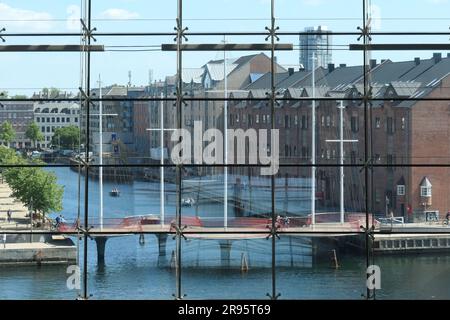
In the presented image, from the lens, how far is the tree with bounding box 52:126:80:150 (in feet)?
15.0

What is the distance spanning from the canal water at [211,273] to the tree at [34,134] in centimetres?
148

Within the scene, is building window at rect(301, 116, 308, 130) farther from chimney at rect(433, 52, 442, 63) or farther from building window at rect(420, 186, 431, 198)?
chimney at rect(433, 52, 442, 63)

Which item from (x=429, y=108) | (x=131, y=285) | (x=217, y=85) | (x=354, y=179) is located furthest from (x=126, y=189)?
(x=429, y=108)

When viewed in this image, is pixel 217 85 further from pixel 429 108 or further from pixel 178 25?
pixel 429 108

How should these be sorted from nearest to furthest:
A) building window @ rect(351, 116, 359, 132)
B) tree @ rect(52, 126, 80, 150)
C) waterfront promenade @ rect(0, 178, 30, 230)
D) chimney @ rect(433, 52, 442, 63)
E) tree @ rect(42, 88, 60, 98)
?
tree @ rect(42, 88, 60, 98), tree @ rect(52, 126, 80, 150), waterfront promenade @ rect(0, 178, 30, 230), building window @ rect(351, 116, 359, 132), chimney @ rect(433, 52, 442, 63)

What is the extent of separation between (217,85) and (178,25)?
7.48ft

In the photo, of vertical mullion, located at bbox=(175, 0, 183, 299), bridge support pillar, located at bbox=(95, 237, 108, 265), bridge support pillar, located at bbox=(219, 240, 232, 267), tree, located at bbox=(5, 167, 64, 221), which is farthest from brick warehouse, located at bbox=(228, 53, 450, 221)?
vertical mullion, located at bbox=(175, 0, 183, 299)

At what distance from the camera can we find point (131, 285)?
7.19m

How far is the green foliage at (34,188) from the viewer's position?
22.9 ft

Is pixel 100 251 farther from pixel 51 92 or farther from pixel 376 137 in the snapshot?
pixel 51 92

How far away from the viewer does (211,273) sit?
7332 mm

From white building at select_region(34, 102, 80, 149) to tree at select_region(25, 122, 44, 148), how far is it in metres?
0.08

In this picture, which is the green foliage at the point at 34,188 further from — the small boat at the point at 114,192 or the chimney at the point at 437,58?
the chimney at the point at 437,58

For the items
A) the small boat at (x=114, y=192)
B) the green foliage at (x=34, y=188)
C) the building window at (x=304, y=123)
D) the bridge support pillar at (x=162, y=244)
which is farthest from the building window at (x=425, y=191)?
the green foliage at (x=34, y=188)
